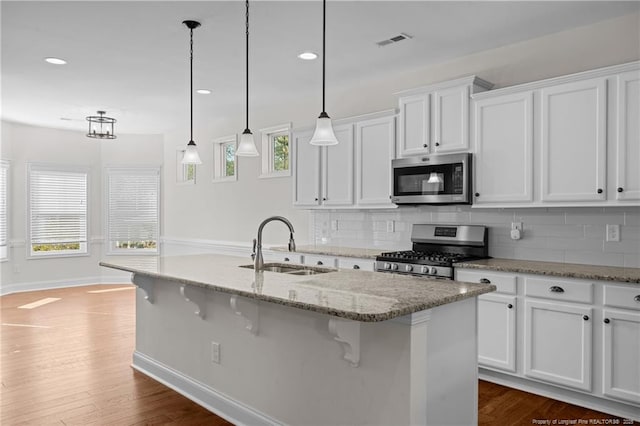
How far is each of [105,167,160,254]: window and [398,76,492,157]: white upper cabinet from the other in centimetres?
555

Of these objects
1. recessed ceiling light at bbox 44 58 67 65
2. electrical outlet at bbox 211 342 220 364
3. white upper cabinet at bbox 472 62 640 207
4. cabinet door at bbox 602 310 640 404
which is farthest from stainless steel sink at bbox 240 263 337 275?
recessed ceiling light at bbox 44 58 67 65

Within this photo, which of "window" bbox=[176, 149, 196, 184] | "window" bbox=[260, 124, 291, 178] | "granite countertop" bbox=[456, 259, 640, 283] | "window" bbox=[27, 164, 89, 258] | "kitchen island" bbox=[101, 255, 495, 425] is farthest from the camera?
"window" bbox=[176, 149, 196, 184]

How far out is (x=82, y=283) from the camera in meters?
8.18

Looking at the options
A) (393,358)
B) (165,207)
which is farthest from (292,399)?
(165,207)

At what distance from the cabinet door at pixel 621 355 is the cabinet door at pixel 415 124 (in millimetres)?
1930

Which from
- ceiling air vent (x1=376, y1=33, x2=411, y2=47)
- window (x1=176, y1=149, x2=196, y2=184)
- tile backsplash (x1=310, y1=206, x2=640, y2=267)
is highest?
ceiling air vent (x1=376, y1=33, x2=411, y2=47)

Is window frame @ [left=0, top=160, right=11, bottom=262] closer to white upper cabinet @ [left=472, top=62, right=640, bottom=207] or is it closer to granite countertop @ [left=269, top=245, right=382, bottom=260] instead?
granite countertop @ [left=269, top=245, right=382, bottom=260]

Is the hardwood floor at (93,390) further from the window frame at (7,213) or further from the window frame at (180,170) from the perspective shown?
the window frame at (180,170)

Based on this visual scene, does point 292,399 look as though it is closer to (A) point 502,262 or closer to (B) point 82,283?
(A) point 502,262

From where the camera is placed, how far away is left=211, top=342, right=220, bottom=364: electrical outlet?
305 centimetres

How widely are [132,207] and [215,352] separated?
20.0 ft

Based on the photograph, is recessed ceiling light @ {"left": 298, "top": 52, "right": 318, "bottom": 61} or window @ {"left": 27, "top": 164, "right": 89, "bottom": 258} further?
window @ {"left": 27, "top": 164, "right": 89, "bottom": 258}

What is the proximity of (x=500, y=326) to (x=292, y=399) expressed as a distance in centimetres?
169

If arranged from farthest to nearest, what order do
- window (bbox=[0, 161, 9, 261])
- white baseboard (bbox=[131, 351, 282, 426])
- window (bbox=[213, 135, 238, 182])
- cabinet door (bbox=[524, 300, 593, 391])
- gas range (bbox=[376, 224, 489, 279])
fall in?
window (bbox=[0, 161, 9, 261]), window (bbox=[213, 135, 238, 182]), gas range (bbox=[376, 224, 489, 279]), cabinet door (bbox=[524, 300, 593, 391]), white baseboard (bbox=[131, 351, 282, 426])
